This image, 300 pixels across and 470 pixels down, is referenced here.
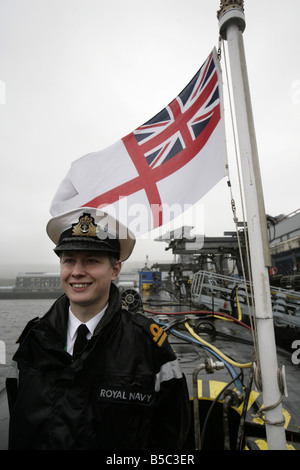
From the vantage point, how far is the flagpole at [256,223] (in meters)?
1.64

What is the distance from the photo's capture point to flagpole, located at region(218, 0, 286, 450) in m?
1.64

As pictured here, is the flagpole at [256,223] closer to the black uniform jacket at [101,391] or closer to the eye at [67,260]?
the black uniform jacket at [101,391]

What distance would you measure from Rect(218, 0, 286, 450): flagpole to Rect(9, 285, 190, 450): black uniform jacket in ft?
2.01

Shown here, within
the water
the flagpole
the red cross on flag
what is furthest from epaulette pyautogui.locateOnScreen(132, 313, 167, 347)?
the water

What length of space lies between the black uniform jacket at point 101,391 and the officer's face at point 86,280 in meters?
0.12

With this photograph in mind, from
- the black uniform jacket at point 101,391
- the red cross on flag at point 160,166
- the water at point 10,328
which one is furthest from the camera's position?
the water at point 10,328

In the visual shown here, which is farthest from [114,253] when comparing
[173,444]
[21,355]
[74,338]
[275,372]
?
[275,372]

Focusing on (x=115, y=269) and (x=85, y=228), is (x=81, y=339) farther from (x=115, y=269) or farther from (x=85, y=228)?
(x=85, y=228)

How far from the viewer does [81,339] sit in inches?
61.9

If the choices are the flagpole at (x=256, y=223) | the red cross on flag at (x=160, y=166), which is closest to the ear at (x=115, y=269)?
the red cross on flag at (x=160, y=166)

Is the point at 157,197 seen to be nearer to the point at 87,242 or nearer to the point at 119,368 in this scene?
the point at 87,242

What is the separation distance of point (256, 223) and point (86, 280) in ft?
4.34

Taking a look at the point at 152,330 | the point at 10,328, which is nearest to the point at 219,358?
the point at 152,330

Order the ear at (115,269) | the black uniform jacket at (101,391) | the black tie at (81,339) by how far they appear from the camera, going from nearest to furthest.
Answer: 1. the black uniform jacket at (101,391)
2. the black tie at (81,339)
3. the ear at (115,269)
